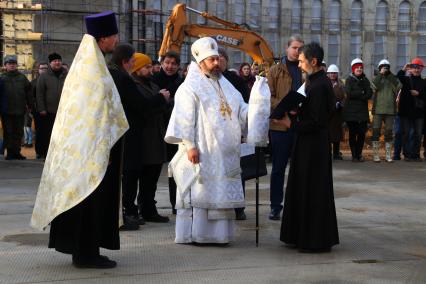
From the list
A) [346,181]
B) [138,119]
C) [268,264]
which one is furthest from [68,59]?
[268,264]

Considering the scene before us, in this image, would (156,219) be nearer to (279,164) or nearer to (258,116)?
(279,164)

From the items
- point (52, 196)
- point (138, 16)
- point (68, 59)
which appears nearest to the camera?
point (52, 196)

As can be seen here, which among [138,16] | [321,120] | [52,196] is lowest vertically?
[52,196]

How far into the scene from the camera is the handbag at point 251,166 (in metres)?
7.91

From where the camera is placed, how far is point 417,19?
6266cm

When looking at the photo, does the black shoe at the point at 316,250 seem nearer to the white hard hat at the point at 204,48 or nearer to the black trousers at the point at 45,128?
the white hard hat at the point at 204,48

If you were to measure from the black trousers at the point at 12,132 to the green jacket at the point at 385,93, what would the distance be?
6758 mm

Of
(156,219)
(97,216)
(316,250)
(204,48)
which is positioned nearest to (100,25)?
(204,48)

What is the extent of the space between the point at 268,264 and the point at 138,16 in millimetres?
39367

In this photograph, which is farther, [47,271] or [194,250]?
[194,250]

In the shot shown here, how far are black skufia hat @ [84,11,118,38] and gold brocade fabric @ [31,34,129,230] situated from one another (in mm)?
184

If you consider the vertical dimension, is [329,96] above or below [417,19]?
below

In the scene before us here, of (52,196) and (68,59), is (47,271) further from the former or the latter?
(68,59)

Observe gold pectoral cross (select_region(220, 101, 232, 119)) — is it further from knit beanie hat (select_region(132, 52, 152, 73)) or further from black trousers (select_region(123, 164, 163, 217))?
black trousers (select_region(123, 164, 163, 217))
